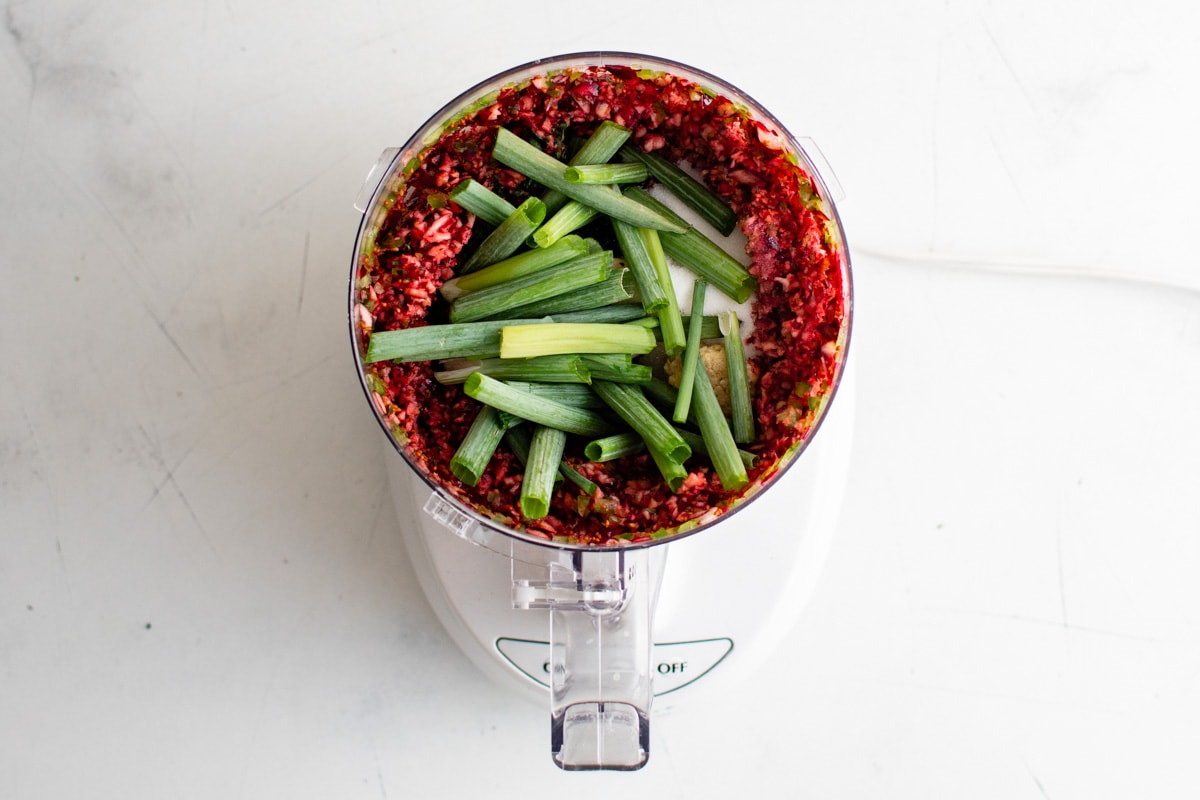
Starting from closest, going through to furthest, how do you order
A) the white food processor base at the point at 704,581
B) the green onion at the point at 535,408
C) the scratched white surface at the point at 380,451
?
the green onion at the point at 535,408 < the white food processor base at the point at 704,581 < the scratched white surface at the point at 380,451

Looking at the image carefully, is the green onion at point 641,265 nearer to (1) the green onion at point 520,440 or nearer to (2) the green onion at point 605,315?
(2) the green onion at point 605,315

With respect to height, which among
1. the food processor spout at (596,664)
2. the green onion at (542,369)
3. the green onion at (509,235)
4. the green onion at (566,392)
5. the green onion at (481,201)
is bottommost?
the food processor spout at (596,664)

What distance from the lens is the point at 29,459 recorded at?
1115 mm

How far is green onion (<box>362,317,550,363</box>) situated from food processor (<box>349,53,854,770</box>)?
0.03m

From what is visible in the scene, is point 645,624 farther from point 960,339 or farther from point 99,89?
point 99,89

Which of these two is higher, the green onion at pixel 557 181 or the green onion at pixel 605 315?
the green onion at pixel 557 181

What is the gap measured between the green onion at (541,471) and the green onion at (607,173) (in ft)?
0.66

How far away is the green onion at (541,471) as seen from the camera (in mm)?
806

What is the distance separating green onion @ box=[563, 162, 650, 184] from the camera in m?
0.81

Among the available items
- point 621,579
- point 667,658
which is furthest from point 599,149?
point 667,658

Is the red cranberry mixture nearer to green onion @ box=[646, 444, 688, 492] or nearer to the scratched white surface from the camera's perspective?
green onion @ box=[646, 444, 688, 492]

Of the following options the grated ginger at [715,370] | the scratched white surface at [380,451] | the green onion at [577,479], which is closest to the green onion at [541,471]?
the green onion at [577,479]

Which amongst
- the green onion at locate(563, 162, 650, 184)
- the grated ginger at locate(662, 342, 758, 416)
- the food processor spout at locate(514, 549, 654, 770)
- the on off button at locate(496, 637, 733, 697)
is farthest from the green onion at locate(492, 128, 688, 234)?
the on off button at locate(496, 637, 733, 697)

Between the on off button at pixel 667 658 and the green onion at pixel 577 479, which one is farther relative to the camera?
the on off button at pixel 667 658
